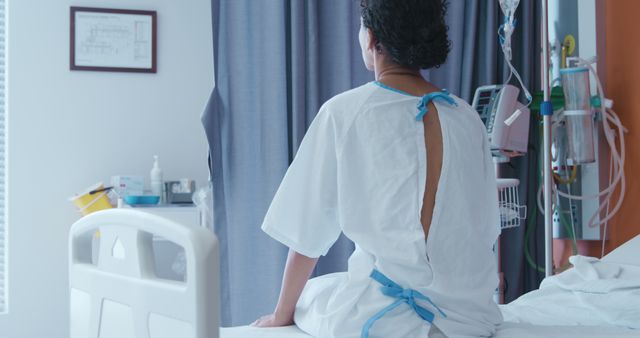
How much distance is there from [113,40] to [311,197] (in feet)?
7.57

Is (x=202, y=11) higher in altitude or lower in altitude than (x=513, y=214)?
higher

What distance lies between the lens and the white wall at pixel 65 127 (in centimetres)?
347

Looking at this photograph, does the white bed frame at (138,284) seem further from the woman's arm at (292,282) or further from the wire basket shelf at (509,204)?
the wire basket shelf at (509,204)

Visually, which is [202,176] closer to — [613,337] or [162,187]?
[162,187]

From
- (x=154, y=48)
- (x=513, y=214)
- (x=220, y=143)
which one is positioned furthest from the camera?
(x=154, y=48)

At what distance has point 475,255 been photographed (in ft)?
5.18

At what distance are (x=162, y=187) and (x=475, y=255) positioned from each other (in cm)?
215

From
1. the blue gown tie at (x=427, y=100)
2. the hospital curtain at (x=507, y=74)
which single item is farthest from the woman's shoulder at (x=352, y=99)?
the hospital curtain at (x=507, y=74)

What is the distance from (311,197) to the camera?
5.25 feet

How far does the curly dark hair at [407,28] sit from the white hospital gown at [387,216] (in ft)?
0.34

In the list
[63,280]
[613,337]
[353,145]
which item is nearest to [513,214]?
[613,337]

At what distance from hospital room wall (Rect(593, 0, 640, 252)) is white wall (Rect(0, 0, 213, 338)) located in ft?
6.08

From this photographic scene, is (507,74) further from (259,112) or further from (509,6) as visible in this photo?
(259,112)

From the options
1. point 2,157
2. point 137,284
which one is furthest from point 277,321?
point 2,157
